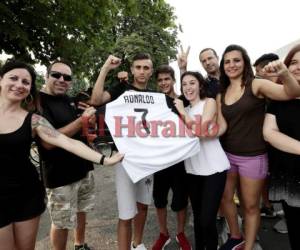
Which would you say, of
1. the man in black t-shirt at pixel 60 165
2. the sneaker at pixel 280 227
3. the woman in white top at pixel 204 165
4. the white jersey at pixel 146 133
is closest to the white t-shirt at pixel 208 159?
the woman in white top at pixel 204 165

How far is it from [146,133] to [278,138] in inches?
55.6

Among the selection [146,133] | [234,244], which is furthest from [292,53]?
[234,244]

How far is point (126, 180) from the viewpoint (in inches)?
138

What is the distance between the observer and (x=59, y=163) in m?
3.59

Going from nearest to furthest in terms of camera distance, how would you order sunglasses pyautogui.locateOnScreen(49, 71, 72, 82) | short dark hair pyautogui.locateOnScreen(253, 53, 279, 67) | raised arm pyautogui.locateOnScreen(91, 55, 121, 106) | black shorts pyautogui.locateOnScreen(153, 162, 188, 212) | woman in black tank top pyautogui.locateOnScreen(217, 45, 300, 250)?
woman in black tank top pyautogui.locateOnScreen(217, 45, 300, 250)
raised arm pyautogui.locateOnScreen(91, 55, 121, 106)
sunglasses pyautogui.locateOnScreen(49, 71, 72, 82)
black shorts pyautogui.locateOnScreen(153, 162, 188, 212)
short dark hair pyautogui.locateOnScreen(253, 53, 279, 67)

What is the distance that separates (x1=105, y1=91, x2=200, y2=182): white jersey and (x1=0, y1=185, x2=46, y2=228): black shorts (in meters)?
0.92

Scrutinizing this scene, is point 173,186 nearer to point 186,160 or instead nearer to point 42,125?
point 186,160

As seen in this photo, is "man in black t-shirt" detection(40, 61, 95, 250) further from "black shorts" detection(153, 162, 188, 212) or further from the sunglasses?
"black shorts" detection(153, 162, 188, 212)

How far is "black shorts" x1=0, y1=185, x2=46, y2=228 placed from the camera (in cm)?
261

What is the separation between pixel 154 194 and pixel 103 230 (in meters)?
1.46

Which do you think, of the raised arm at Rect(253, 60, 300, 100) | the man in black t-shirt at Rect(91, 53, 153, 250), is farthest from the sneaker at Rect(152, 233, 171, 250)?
the raised arm at Rect(253, 60, 300, 100)

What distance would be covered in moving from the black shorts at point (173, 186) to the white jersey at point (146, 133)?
0.57 metres

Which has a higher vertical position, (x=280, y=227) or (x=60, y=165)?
(x=60, y=165)

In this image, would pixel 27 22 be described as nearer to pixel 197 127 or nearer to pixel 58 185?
pixel 58 185
